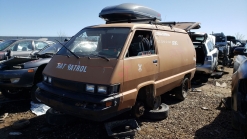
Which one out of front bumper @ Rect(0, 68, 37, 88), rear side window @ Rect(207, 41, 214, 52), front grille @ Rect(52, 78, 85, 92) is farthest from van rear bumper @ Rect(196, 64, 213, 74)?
front bumper @ Rect(0, 68, 37, 88)

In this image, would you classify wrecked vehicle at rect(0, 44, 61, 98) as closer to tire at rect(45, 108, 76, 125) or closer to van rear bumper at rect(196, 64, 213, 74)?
tire at rect(45, 108, 76, 125)

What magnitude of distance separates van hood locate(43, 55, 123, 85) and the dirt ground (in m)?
1.09

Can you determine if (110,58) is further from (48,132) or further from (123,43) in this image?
(48,132)

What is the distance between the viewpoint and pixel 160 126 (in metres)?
3.95

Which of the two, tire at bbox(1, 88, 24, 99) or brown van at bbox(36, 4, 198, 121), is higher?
brown van at bbox(36, 4, 198, 121)

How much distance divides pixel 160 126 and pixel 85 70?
1986 mm

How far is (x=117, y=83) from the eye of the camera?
2957 millimetres

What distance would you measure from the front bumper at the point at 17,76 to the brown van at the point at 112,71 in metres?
1.11

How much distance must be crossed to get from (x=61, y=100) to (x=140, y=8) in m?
3.46

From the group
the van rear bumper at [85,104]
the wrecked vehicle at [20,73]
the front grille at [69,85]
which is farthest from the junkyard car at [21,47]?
the van rear bumper at [85,104]

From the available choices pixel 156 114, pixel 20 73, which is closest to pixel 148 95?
pixel 156 114

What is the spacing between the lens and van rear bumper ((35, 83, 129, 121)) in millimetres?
2832

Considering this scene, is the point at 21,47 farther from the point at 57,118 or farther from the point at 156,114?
the point at 156,114

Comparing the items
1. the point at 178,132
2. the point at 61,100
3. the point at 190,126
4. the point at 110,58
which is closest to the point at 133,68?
the point at 110,58
